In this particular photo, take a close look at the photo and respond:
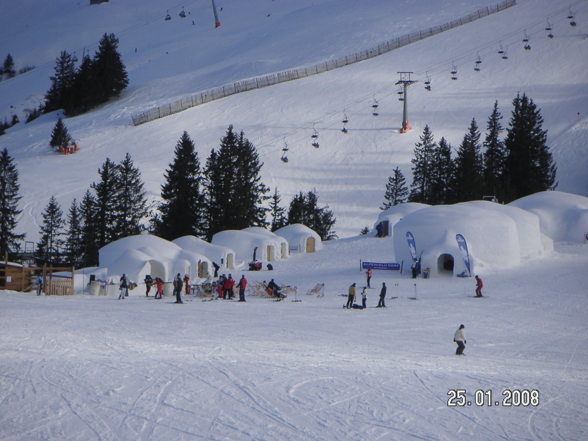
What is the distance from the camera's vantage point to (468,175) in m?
54.8

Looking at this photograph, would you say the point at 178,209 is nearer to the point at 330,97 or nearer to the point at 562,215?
the point at 562,215

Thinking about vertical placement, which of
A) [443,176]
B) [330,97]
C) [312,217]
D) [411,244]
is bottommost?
[411,244]

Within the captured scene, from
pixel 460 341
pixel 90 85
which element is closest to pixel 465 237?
pixel 460 341

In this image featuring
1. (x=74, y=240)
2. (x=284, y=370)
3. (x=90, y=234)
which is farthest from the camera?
(x=74, y=240)

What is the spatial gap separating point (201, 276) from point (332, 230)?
2041 centimetres

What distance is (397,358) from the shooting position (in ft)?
43.4

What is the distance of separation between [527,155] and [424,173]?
34.4 ft

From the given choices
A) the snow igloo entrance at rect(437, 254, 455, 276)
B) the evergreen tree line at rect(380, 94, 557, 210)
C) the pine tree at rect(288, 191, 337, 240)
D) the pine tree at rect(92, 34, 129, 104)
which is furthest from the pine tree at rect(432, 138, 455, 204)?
the pine tree at rect(92, 34, 129, 104)

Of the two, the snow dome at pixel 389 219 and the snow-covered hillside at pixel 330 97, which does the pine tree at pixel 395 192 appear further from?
the snow dome at pixel 389 219

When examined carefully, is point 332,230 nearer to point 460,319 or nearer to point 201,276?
point 201,276

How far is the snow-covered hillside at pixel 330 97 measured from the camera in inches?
2306

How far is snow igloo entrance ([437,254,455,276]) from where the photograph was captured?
30.0m

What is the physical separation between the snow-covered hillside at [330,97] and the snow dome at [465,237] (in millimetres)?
18863

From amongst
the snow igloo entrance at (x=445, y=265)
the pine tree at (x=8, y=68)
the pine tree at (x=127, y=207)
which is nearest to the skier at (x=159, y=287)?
the snow igloo entrance at (x=445, y=265)
